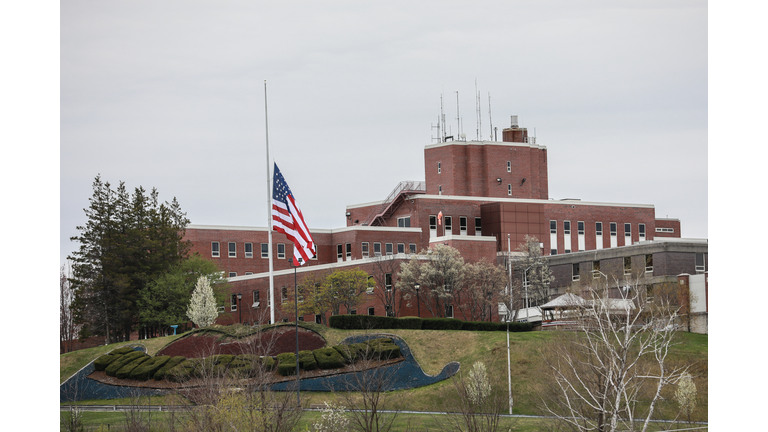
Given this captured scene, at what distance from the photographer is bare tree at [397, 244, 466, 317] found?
69.3m

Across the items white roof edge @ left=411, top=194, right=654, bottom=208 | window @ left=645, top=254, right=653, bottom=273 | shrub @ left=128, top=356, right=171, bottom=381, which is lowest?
shrub @ left=128, top=356, right=171, bottom=381

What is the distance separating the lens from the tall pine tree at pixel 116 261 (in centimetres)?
6725

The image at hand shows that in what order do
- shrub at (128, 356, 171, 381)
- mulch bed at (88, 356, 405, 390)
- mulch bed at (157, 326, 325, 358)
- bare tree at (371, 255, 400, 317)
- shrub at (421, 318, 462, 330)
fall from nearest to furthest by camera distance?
mulch bed at (88, 356, 405, 390) < shrub at (128, 356, 171, 381) < mulch bed at (157, 326, 325, 358) < shrub at (421, 318, 462, 330) < bare tree at (371, 255, 400, 317)

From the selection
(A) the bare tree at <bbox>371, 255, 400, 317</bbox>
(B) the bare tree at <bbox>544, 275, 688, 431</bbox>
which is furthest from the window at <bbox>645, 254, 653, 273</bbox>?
(A) the bare tree at <bbox>371, 255, 400, 317</bbox>

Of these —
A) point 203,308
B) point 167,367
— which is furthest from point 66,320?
point 167,367

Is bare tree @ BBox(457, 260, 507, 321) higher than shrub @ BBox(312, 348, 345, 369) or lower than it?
higher

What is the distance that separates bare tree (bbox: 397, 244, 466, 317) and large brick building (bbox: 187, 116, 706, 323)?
4.91ft

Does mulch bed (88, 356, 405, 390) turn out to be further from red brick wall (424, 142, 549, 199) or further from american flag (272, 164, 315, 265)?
red brick wall (424, 142, 549, 199)

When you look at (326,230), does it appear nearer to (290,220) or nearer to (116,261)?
(116,261)

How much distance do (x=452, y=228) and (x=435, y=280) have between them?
18588 mm

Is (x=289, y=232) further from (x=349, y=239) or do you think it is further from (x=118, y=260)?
(x=349, y=239)

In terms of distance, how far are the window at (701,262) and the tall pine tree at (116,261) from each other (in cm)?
4105

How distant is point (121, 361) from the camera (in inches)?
1989

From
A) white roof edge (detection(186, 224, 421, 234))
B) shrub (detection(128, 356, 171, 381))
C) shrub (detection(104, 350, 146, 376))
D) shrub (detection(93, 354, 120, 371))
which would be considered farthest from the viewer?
white roof edge (detection(186, 224, 421, 234))
